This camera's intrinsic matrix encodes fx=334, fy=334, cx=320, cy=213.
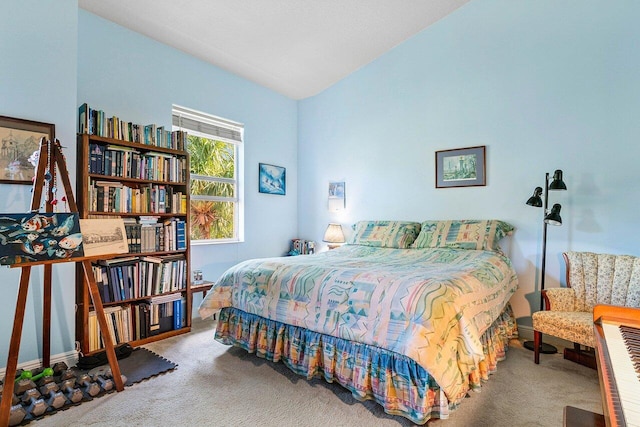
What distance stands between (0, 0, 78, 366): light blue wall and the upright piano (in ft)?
9.79

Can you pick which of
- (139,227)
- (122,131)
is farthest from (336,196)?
(122,131)

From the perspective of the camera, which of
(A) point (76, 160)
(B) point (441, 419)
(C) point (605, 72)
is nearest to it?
(B) point (441, 419)

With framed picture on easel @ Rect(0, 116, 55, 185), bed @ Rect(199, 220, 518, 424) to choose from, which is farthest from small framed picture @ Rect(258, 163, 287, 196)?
framed picture on easel @ Rect(0, 116, 55, 185)

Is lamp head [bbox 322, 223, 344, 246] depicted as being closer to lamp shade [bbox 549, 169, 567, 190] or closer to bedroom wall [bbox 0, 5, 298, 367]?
bedroom wall [bbox 0, 5, 298, 367]

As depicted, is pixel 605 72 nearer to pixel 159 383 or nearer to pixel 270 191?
pixel 270 191

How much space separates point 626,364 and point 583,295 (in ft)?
7.14

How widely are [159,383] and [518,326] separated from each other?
302cm

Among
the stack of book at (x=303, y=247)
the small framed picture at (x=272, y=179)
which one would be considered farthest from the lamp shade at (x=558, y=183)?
the small framed picture at (x=272, y=179)

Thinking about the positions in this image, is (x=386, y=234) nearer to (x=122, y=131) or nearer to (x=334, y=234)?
(x=334, y=234)

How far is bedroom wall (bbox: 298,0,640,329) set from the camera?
107 inches

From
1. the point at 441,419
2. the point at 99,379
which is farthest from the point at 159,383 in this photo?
the point at 441,419

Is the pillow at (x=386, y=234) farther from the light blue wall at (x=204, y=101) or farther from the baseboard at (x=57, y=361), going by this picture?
the baseboard at (x=57, y=361)

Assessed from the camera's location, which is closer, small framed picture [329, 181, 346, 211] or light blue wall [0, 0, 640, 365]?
light blue wall [0, 0, 640, 365]

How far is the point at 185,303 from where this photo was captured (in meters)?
3.13
